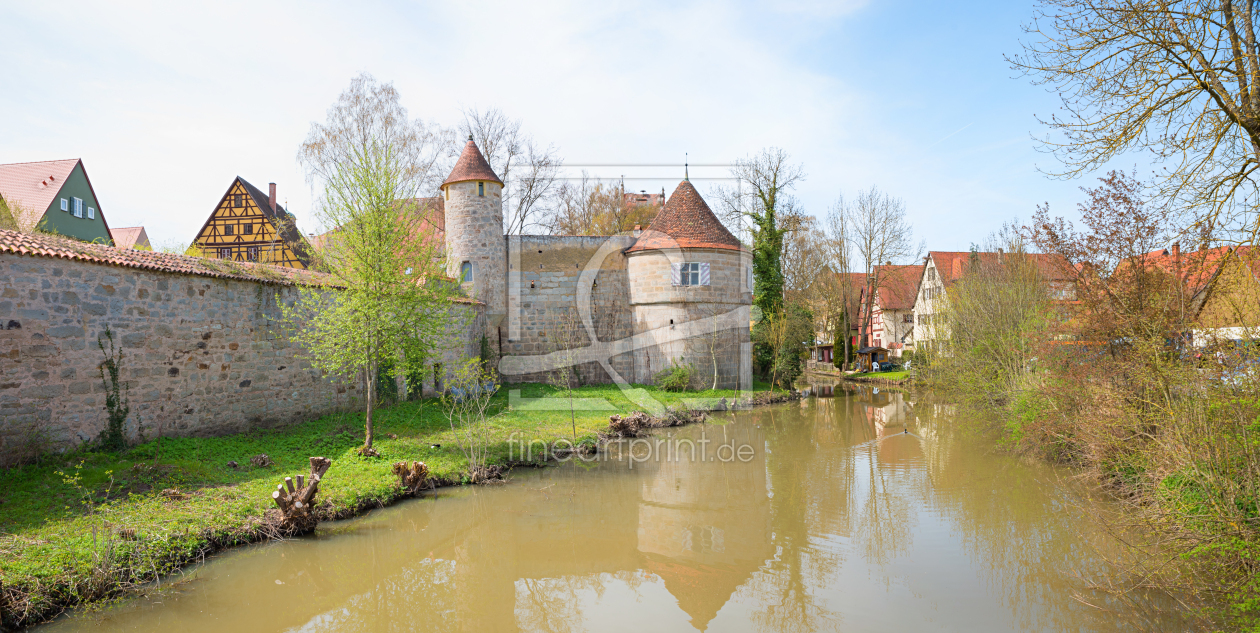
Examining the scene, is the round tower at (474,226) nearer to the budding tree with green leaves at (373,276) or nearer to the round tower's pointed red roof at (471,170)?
the round tower's pointed red roof at (471,170)

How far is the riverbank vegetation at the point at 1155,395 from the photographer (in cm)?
544

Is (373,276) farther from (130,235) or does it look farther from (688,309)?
(130,235)

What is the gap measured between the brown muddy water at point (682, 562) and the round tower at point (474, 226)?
936 centimetres

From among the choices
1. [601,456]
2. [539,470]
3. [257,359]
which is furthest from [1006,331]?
[257,359]

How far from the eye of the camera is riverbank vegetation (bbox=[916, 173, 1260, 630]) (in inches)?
214

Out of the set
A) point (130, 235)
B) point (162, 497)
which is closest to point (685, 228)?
point (162, 497)

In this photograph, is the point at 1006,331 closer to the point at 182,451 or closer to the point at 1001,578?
the point at 1001,578

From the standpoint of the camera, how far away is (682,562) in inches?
295

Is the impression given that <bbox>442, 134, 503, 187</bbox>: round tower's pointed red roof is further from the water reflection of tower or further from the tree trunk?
the water reflection of tower

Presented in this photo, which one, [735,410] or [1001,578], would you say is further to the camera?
[735,410]

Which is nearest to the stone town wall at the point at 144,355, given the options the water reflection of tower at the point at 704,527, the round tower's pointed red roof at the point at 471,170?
the water reflection of tower at the point at 704,527

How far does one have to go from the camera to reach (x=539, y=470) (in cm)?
1171

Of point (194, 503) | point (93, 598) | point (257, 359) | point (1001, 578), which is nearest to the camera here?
point (93, 598)

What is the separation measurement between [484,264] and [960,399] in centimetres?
1434
